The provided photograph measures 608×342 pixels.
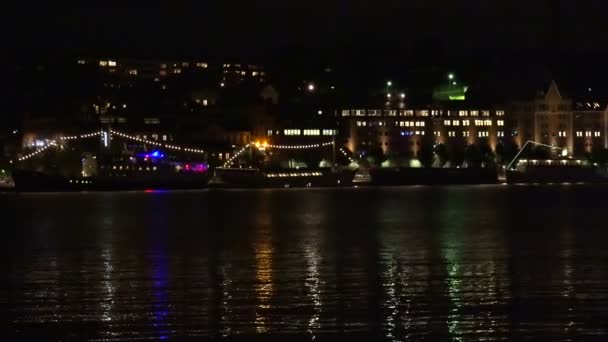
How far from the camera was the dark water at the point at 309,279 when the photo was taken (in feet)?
37.1

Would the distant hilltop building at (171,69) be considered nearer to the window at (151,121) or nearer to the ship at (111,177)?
the window at (151,121)

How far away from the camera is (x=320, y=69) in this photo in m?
95.1

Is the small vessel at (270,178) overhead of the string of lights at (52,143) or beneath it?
beneath

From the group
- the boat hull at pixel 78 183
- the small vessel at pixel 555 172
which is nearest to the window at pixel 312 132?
the small vessel at pixel 555 172

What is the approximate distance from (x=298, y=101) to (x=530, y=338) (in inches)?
2727

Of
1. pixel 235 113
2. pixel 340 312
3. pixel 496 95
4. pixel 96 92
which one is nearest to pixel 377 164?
pixel 235 113

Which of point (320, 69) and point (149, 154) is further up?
point (320, 69)

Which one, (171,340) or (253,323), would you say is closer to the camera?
(171,340)

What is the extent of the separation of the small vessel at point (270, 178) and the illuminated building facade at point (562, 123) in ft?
56.8

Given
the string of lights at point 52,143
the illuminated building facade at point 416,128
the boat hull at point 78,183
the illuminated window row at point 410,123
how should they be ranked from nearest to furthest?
the boat hull at point 78,183 → the string of lights at point 52,143 → the illuminated building facade at point 416,128 → the illuminated window row at point 410,123

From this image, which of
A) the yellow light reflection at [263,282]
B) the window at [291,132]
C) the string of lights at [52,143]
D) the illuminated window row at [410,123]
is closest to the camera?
the yellow light reflection at [263,282]

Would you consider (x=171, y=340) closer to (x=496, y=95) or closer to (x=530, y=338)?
(x=530, y=338)

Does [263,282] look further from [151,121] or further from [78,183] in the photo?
[151,121]

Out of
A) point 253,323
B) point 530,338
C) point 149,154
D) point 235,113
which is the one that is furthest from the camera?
point 235,113
